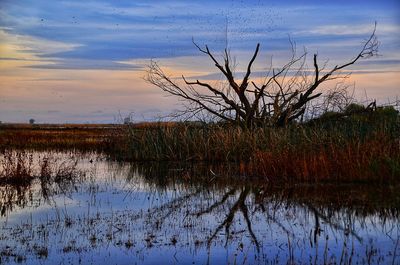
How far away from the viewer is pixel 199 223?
1064cm

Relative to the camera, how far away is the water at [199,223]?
26.8 ft

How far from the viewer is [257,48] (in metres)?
22.8

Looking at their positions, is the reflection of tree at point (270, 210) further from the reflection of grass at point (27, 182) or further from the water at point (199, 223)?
the reflection of grass at point (27, 182)

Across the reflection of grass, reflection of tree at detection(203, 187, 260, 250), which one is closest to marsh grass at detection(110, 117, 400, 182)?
reflection of tree at detection(203, 187, 260, 250)

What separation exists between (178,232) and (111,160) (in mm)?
15990

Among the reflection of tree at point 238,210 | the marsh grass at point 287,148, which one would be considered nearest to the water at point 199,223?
the reflection of tree at point 238,210

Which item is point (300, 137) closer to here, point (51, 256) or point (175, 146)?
point (175, 146)

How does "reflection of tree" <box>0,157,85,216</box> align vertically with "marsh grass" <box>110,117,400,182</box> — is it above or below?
below

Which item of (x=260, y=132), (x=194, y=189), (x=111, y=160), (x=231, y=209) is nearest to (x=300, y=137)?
(x=260, y=132)

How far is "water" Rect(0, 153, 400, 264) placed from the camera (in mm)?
8180

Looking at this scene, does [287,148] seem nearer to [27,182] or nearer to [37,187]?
[37,187]

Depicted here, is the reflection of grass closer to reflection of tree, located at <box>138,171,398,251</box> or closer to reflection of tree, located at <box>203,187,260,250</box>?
reflection of tree, located at <box>138,171,398,251</box>

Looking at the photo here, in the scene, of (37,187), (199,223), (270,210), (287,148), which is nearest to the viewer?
(199,223)

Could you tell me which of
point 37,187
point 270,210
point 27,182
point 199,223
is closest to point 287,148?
point 270,210
